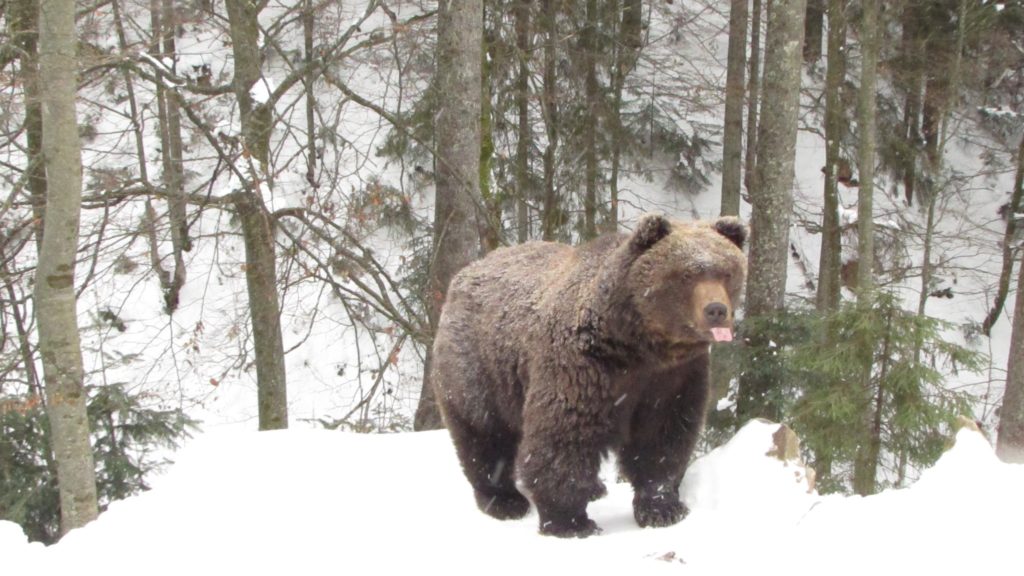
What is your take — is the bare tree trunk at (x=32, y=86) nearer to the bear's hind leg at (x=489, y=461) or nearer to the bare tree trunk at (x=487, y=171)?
the bare tree trunk at (x=487, y=171)

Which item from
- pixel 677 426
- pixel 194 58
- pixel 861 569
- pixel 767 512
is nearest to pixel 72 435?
pixel 677 426

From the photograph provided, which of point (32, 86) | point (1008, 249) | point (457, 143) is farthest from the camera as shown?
point (1008, 249)

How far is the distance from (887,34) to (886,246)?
484 centimetres

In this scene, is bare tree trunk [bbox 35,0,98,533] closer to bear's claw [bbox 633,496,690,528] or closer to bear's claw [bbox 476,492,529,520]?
bear's claw [bbox 476,492,529,520]

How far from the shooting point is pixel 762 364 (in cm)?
822

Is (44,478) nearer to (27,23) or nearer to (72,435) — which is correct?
(72,435)

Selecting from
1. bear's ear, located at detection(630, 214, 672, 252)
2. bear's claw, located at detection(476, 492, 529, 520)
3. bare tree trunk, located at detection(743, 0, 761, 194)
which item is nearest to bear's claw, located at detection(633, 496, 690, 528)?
bear's claw, located at detection(476, 492, 529, 520)

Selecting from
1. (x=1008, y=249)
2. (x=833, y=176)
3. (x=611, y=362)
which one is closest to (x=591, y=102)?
(x=833, y=176)

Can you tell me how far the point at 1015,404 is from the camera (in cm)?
1107

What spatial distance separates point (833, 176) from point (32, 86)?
13.1 m

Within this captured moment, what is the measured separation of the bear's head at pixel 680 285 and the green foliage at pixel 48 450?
5.84 meters

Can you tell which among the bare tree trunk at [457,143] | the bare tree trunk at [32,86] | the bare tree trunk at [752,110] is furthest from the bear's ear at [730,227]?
the bare tree trunk at [752,110]

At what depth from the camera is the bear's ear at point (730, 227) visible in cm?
423

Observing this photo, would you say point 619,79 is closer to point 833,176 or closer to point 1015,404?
point 833,176
